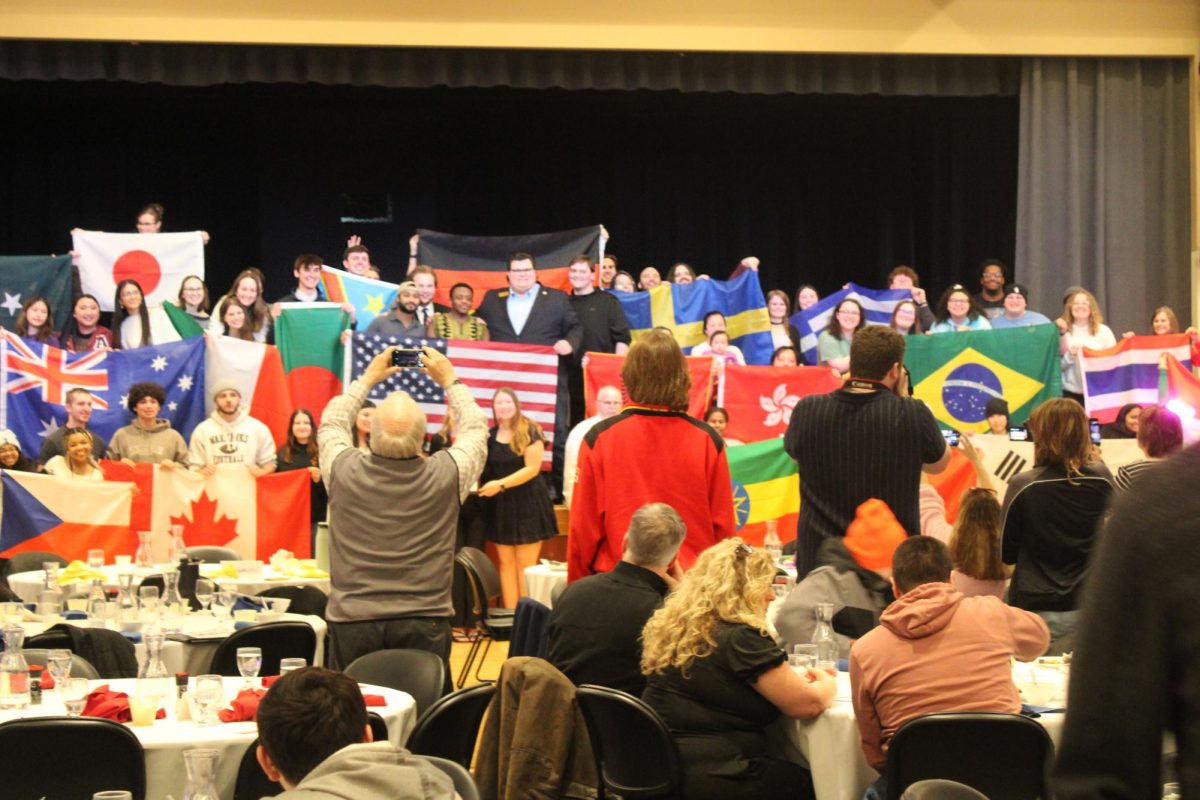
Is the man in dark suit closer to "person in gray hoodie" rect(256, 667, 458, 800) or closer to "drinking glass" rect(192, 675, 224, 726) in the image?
"drinking glass" rect(192, 675, 224, 726)

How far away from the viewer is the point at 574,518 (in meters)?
4.91

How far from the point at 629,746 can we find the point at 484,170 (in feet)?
45.4

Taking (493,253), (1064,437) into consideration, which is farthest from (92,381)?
(1064,437)

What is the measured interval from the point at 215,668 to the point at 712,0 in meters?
9.72

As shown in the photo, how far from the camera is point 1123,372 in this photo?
36.6 ft

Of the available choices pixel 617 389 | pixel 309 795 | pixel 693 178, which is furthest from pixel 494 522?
pixel 693 178

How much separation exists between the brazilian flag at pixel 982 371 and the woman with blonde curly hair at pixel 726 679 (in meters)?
6.99

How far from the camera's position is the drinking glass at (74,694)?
4168 mm

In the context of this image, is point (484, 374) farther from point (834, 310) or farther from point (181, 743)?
point (181, 743)

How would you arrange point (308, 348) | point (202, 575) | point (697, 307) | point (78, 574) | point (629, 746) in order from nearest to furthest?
1. point (629, 746)
2. point (78, 574)
3. point (202, 575)
4. point (308, 348)
5. point (697, 307)

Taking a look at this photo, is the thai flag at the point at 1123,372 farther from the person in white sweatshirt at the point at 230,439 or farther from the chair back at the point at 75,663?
the chair back at the point at 75,663

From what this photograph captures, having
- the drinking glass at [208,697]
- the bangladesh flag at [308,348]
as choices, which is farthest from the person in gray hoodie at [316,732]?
the bangladesh flag at [308,348]

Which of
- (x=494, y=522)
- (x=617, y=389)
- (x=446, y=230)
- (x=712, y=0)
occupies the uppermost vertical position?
(x=712, y=0)

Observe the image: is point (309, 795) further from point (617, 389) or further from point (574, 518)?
point (617, 389)
